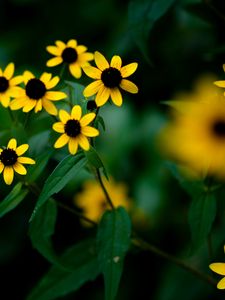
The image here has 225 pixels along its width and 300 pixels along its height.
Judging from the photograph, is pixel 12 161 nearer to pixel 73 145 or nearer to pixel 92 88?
pixel 73 145

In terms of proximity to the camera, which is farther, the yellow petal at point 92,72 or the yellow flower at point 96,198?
the yellow flower at point 96,198

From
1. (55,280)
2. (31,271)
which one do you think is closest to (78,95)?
(55,280)

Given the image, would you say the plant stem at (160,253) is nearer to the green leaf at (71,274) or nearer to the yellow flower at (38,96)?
the green leaf at (71,274)

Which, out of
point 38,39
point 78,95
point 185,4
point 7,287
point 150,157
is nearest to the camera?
point 78,95

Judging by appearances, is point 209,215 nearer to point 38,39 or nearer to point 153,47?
point 153,47

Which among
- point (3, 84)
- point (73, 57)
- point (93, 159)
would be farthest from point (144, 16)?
point (93, 159)

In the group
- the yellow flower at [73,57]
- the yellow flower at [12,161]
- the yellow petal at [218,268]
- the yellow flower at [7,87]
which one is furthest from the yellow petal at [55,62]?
the yellow petal at [218,268]
